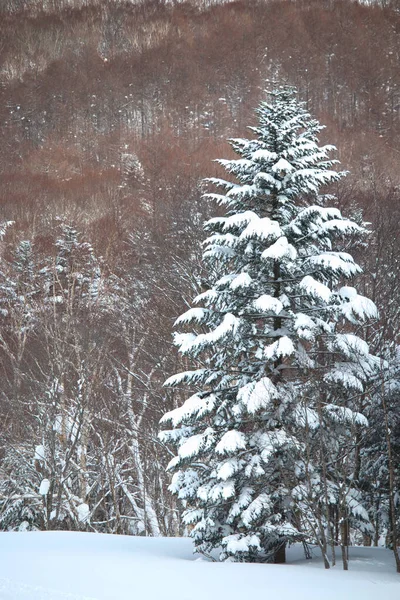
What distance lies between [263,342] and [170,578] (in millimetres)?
4171

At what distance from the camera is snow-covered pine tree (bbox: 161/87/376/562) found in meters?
9.19

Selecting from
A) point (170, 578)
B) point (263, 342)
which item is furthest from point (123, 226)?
point (170, 578)

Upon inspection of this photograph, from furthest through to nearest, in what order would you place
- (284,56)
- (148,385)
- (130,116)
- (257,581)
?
(284,56)
(130,116)
(148,385)
(257,581)

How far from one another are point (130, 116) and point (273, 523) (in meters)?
76.8

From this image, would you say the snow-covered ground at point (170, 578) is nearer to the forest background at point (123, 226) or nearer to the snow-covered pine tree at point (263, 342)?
the snow-covered pine tree at point (263, 342)

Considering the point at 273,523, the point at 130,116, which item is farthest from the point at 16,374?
the point at 130,116

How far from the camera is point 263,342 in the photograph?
10.6 metres

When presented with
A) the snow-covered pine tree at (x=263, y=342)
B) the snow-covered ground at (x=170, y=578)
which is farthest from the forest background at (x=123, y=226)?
the snow-covered ground at (x=170, y=578)

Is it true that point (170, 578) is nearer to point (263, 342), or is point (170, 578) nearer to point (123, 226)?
point (263, 342)

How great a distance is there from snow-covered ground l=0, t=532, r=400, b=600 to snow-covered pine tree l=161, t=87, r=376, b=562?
81 cm

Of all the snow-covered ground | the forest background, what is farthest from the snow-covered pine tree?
the forest background

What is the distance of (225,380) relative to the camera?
1044 cm

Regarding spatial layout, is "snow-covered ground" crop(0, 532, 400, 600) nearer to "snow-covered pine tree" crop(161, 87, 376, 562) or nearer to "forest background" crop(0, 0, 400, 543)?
"snow-covered pine tree" crop(161, 87, 376, 562)

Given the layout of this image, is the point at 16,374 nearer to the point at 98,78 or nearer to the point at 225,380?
the point at 225,380
